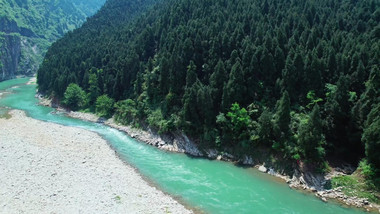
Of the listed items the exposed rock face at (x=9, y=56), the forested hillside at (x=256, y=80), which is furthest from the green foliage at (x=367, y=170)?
the exposed rock face at (x=9, y=56)

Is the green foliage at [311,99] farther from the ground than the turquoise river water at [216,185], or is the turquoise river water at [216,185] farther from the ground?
the green foliage at [311,99]

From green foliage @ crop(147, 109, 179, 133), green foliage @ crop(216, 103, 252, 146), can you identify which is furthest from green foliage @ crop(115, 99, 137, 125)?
green foliage @ crop(216, 103, 252, 146)

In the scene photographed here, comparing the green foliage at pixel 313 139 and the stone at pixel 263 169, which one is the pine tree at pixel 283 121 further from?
the stone at pixel 263 169

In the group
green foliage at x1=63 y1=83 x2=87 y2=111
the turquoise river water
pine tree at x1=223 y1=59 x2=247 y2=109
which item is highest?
pine tree at x1=223 y1=59 x2=247 y2=109

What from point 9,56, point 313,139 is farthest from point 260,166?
point 9,56

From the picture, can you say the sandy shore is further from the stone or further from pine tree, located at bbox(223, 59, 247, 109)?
pine tree, located at bbox(223, 59, 247, 109)
